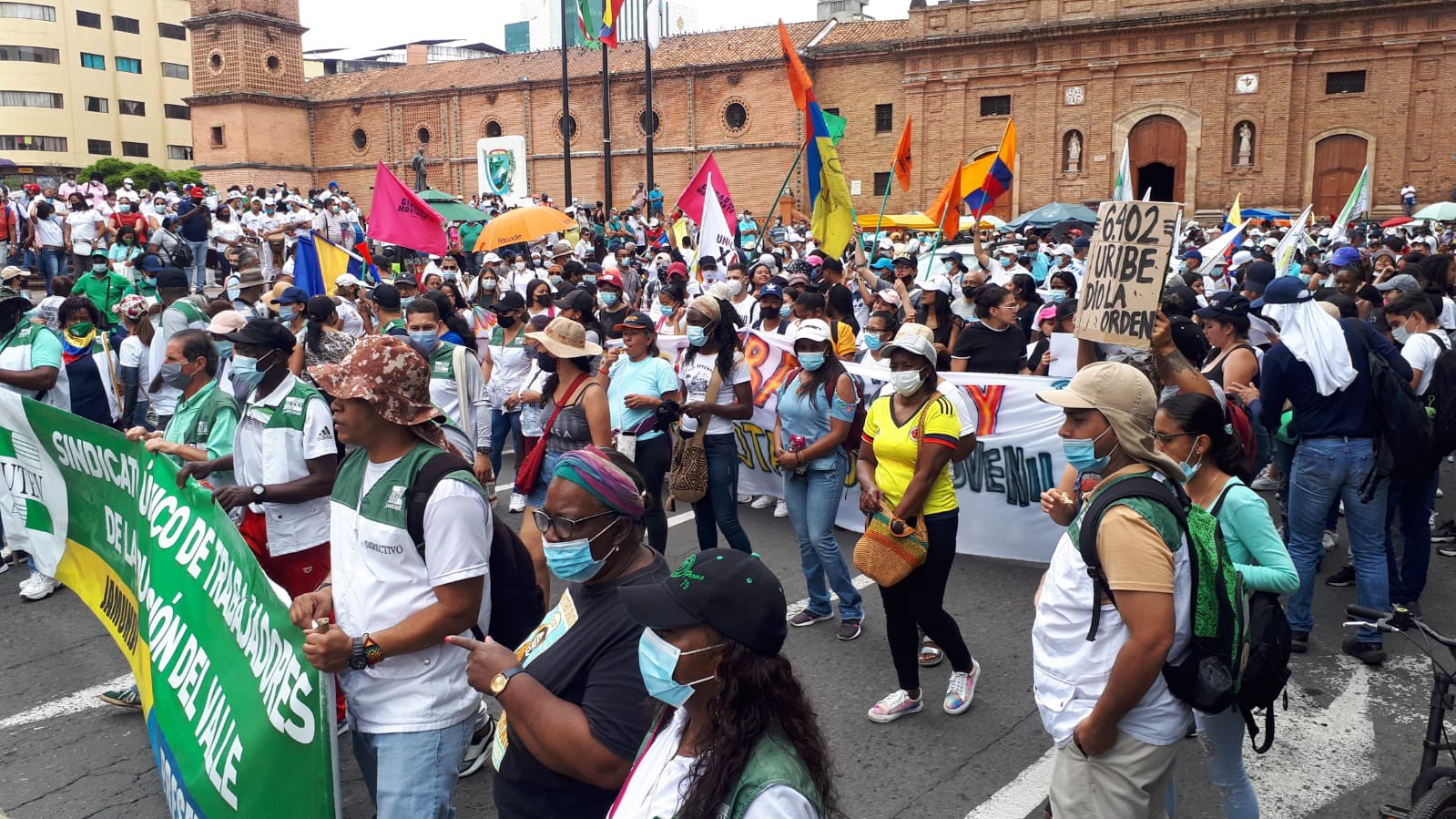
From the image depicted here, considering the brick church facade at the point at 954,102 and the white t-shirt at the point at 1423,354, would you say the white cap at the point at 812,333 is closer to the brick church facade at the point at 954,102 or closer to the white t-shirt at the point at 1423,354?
the white t-shirt at the point at 1423,354

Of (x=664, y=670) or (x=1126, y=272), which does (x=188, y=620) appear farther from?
(x=1126, y=272)

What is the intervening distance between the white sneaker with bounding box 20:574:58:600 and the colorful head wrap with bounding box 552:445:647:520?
5474 millimetres

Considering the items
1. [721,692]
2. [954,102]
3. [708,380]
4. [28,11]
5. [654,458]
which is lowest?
[654,458]

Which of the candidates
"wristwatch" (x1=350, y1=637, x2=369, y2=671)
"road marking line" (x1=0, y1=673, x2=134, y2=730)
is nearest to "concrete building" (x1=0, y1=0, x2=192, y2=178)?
"road marking line" (x1=0, y1=673, x2=134, y2=730)

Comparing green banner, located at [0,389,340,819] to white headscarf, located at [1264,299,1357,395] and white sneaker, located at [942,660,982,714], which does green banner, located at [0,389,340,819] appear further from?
white headscarf, located at [1264,299,1357,395]

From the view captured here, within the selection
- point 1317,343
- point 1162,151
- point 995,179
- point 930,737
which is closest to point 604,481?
point 930,737

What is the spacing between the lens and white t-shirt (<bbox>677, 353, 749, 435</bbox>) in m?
6.38

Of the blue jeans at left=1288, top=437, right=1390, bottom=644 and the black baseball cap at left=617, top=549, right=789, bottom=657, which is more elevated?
the black baseball cap at left=617, top=549, right=789, bottom=657

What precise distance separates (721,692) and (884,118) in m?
44.1

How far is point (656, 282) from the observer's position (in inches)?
647

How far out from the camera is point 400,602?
299 centimetres

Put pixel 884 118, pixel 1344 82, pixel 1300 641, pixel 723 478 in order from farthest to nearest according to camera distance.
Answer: pixel 884 118 < pixel 1344 82 < pixel 723 478 < pixel 1300 641

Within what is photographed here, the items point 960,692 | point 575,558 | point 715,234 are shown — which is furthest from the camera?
point 715,234

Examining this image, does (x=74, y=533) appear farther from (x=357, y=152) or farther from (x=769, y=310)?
(x=357, y=152)
